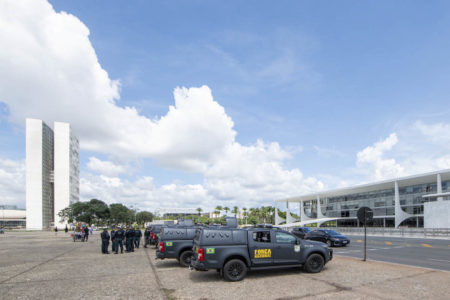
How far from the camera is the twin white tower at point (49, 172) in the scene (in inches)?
4656

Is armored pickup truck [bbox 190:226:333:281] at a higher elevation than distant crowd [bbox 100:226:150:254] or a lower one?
higher

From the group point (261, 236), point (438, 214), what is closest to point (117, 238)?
point (261, 236)

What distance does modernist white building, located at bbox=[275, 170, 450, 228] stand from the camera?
1935 inches

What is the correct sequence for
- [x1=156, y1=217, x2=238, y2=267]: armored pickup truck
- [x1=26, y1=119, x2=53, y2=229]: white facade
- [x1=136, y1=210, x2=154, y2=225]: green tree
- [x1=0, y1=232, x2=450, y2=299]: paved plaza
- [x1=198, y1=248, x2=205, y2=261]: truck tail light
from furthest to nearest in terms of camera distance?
1. [x1=136, y1=210, x2=154, y2=225]: green tree
2. [x1=26, y1=119, x2=53, y2=229]: white facade
3. [x1=156, y1=217, x2=238, y2=267]: armored pickup truck
4. [x1=198, y1=248, x2=205, y2=261]: truck tail light
5. [x1=0, y1=232, x2=450, y2=299]: paved plaza

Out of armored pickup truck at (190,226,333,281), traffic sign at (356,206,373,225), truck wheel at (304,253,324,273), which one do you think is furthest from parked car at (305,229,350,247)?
truck wheel at (304,253,324,273)

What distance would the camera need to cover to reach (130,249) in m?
19.7

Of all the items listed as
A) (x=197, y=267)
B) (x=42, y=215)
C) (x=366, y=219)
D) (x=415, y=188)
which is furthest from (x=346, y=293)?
(x=42, y=215)

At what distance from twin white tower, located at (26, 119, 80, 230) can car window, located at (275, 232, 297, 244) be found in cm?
12283

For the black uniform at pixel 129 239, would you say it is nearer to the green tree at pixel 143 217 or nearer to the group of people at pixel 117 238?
the group of people at pixel 117 238

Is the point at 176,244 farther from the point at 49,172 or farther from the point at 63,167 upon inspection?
the point at 49,172

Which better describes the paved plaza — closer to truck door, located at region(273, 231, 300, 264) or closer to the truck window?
truck door, located at region(273, 231, 300, 264)

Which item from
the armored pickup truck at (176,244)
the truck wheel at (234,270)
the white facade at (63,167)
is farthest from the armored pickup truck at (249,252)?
the white facade at (63,167)

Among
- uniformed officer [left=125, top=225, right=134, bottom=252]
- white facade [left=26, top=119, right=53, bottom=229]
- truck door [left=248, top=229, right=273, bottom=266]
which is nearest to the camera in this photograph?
truck door [left=248, top=229, right=273, bottom=266]

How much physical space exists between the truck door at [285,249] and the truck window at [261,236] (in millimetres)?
309
